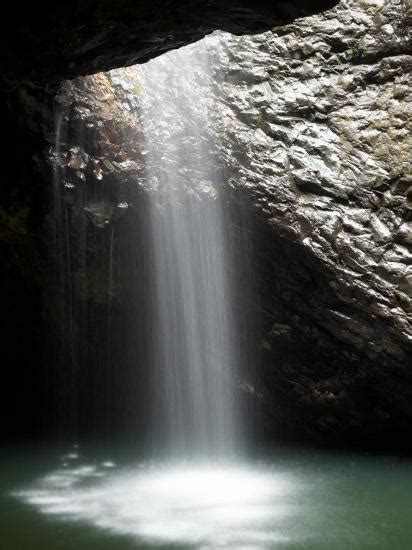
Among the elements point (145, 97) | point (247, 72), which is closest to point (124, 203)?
point (145, 97)

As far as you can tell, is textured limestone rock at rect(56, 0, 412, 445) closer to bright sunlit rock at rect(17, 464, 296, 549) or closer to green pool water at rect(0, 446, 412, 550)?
green pool water at rect(0, 446, 412, 550)

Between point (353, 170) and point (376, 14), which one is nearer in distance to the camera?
point (353, 170)

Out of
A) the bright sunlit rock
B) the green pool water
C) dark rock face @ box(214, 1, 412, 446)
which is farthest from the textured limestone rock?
the bright sunlit rock

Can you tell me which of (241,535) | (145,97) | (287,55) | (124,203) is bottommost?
(241,535)

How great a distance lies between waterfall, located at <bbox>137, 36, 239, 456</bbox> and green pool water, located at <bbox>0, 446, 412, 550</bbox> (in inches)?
44.5

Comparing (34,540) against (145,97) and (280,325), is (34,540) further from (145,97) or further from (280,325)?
(145,97)

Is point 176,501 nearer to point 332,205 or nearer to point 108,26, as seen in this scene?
point 332,205

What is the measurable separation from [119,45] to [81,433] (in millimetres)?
5740

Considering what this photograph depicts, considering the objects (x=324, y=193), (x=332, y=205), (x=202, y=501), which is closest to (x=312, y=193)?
(x=324, y=193)

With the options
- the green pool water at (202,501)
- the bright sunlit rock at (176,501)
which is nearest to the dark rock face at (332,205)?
the green pool water at (202,501)

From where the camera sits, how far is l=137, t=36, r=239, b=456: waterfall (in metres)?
6.69

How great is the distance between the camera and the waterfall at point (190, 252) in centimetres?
669

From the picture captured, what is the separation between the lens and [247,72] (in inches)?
283

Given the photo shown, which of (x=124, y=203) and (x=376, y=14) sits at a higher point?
(x=376, y=14)
